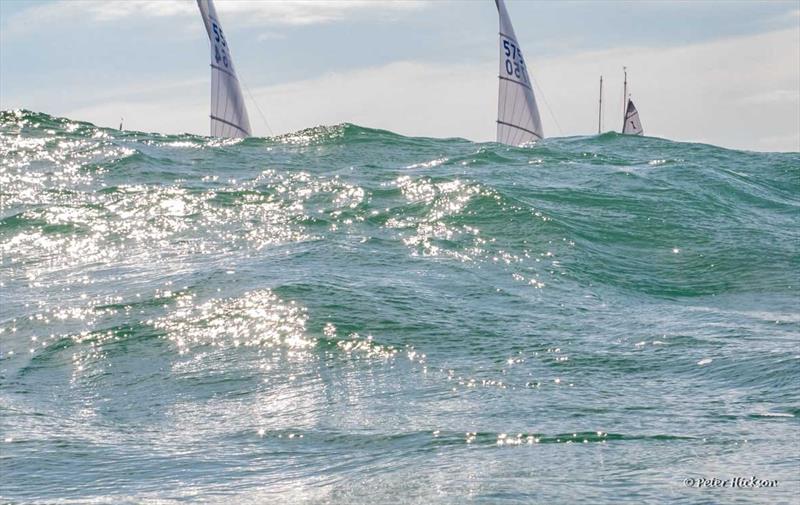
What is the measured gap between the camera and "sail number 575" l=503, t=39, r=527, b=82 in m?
38.5

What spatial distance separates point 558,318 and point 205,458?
492 centimetres

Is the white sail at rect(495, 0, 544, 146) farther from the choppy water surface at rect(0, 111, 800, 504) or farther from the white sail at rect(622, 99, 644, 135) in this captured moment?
the white sail at rect(622, 99, 644, 135)

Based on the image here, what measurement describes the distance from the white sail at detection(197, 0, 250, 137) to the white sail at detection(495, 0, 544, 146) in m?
8.88

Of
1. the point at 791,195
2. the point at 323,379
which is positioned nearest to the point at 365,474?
the point at 323,379

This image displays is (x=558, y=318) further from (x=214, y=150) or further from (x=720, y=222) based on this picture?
(x=214, y=150)

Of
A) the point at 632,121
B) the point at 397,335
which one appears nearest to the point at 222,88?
the point at 397,335

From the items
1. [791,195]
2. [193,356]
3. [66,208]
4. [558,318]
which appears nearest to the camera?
[193,356]

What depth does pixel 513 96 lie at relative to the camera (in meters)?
38.8

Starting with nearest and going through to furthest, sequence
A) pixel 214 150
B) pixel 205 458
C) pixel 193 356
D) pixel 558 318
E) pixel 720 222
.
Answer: pixel 205 458 < pixel 193 356 < pixel 558 318 < pixel 720 222 < pixel 214 150

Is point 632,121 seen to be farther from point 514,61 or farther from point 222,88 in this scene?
point 222,88

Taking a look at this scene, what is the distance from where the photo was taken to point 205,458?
6.83 m

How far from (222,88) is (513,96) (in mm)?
9826

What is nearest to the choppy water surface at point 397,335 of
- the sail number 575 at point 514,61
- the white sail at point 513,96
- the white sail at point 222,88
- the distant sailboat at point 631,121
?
the white sail at point 222,88

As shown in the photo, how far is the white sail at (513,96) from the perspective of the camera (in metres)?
38.6
